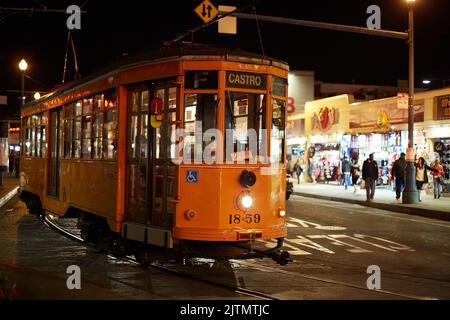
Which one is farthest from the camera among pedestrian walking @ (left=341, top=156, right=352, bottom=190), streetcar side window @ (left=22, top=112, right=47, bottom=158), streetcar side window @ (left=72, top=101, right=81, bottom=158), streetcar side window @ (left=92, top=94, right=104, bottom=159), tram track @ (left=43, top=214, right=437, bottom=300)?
pedestrian walking @ (left=341, top=156, right=352, bottom=190)

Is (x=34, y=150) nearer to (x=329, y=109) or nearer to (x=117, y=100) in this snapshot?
(x=117, y=100)

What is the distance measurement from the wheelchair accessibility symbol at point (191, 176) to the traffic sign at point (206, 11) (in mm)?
7413

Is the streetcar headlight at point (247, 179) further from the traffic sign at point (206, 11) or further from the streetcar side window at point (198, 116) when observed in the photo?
the traffic sign at point (206, 11)

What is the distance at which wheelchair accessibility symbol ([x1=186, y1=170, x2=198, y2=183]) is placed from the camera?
26.0 feet

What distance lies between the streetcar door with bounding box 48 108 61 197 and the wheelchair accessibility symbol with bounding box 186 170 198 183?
5.62 metres

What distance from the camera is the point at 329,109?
32750mm

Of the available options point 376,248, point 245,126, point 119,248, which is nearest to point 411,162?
point 376,248

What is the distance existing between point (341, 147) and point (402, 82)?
40.6 metres

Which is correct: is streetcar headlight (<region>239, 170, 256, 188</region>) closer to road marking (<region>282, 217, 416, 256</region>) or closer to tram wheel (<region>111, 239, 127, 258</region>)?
tram wheel (<region>111, 239, 127, 258</region>)

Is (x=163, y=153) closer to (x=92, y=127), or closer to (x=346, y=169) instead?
(x=92, y=127)

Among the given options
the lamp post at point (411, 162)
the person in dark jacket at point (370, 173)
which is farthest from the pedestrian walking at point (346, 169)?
the lamp post at point (411, 162)

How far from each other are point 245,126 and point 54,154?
6.35 meters

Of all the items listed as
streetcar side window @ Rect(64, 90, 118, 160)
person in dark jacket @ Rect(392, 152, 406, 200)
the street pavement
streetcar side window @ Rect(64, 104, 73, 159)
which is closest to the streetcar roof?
streetcar side window @ Rect(64, 90, 118, 160)

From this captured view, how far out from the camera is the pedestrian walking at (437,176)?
21.8 metres
